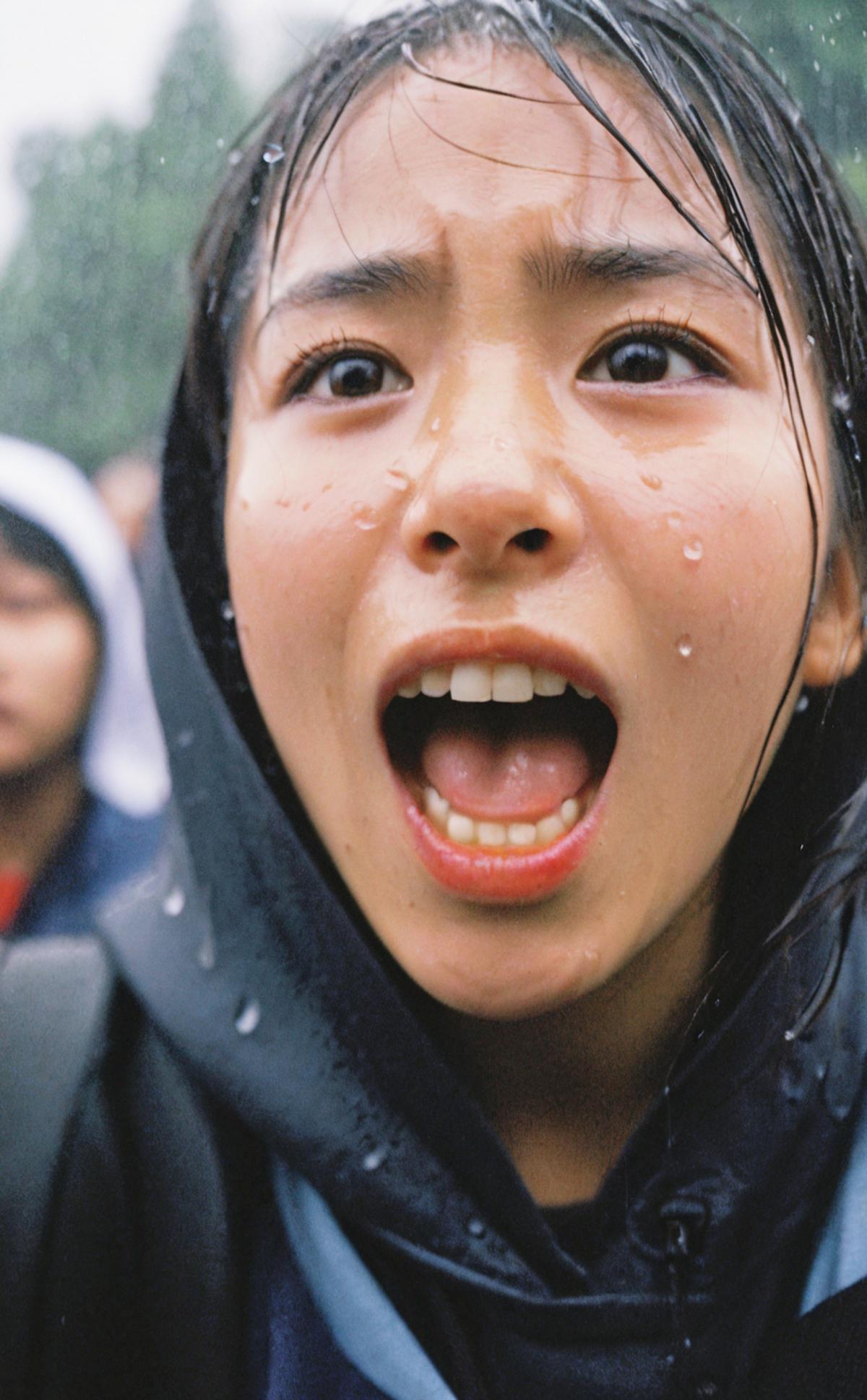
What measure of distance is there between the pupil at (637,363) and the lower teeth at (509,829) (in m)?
0.49

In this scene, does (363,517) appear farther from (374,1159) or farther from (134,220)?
(134,220)

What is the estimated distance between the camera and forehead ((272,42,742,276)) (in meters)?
1.35

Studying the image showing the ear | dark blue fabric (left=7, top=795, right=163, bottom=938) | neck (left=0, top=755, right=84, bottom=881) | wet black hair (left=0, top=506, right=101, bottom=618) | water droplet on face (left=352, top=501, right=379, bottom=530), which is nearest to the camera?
water droplet on face (left=352, top=501, right=379, bottom=530)

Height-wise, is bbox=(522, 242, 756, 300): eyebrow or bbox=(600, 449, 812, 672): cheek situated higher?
bbox=(522, 242, 756, 300): eyebrow

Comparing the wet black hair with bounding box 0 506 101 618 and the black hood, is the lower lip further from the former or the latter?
the wet black hair with bounding box 0 506 101 618

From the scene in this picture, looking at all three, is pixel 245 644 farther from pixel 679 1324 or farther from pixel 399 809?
pixel 679 1324

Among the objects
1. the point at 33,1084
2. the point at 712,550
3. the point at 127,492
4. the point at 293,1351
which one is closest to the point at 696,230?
the point at 712,550

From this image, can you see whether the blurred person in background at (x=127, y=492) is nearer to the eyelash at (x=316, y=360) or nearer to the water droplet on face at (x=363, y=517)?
the eyelash at (x=316, y=360)

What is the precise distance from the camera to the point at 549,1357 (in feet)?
4.71

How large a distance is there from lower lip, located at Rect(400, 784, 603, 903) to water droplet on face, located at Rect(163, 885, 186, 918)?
47 centimetres

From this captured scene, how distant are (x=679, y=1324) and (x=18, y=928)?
2.26m

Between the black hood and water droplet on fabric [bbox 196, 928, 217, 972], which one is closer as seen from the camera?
the black hood

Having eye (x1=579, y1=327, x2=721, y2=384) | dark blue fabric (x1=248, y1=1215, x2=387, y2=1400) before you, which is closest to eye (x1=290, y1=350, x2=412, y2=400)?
eye (x1=579, y1=327, x2=721, y2=384)

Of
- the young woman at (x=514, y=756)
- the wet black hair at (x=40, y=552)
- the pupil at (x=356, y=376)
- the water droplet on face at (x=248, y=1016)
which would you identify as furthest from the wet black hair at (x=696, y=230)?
the wet black hair at (x=40, y=552)
